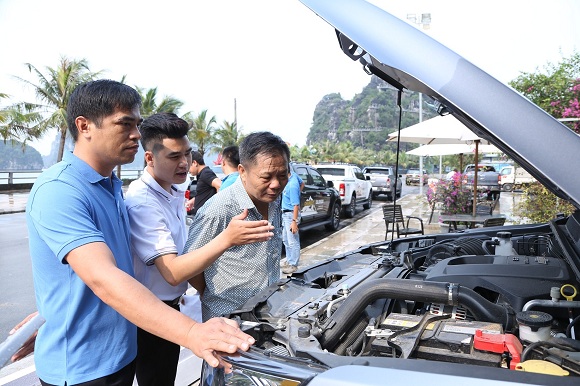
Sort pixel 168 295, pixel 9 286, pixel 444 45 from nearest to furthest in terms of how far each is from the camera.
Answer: pixel 444 45
pixel 168 295
pixel 9 286

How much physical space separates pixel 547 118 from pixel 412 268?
160 centimetres

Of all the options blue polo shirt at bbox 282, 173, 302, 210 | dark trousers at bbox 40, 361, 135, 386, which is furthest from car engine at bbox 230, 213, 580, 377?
blue polo shirt at bbox 282, 173, 302, 210

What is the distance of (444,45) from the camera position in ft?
4.38

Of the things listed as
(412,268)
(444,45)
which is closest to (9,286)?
(412,268)

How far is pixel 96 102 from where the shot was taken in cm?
166

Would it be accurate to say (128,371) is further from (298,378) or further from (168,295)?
(298,378)

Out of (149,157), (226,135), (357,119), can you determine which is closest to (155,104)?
(226,135)

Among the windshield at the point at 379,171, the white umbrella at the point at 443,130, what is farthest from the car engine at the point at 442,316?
the windshield at the point at 379,171

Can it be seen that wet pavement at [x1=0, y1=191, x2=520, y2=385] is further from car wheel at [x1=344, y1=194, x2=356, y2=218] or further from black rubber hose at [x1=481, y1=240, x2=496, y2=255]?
black rubber hose at [x1=481, y1=240, x2=496, y2=255]

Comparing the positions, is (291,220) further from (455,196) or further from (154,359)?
(455,196)

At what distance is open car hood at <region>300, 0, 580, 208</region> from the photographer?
1145 millimetres

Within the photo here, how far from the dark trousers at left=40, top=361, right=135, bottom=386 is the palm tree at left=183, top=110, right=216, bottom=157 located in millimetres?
34527

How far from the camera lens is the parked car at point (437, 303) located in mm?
1160

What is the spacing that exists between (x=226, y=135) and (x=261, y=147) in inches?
1756
